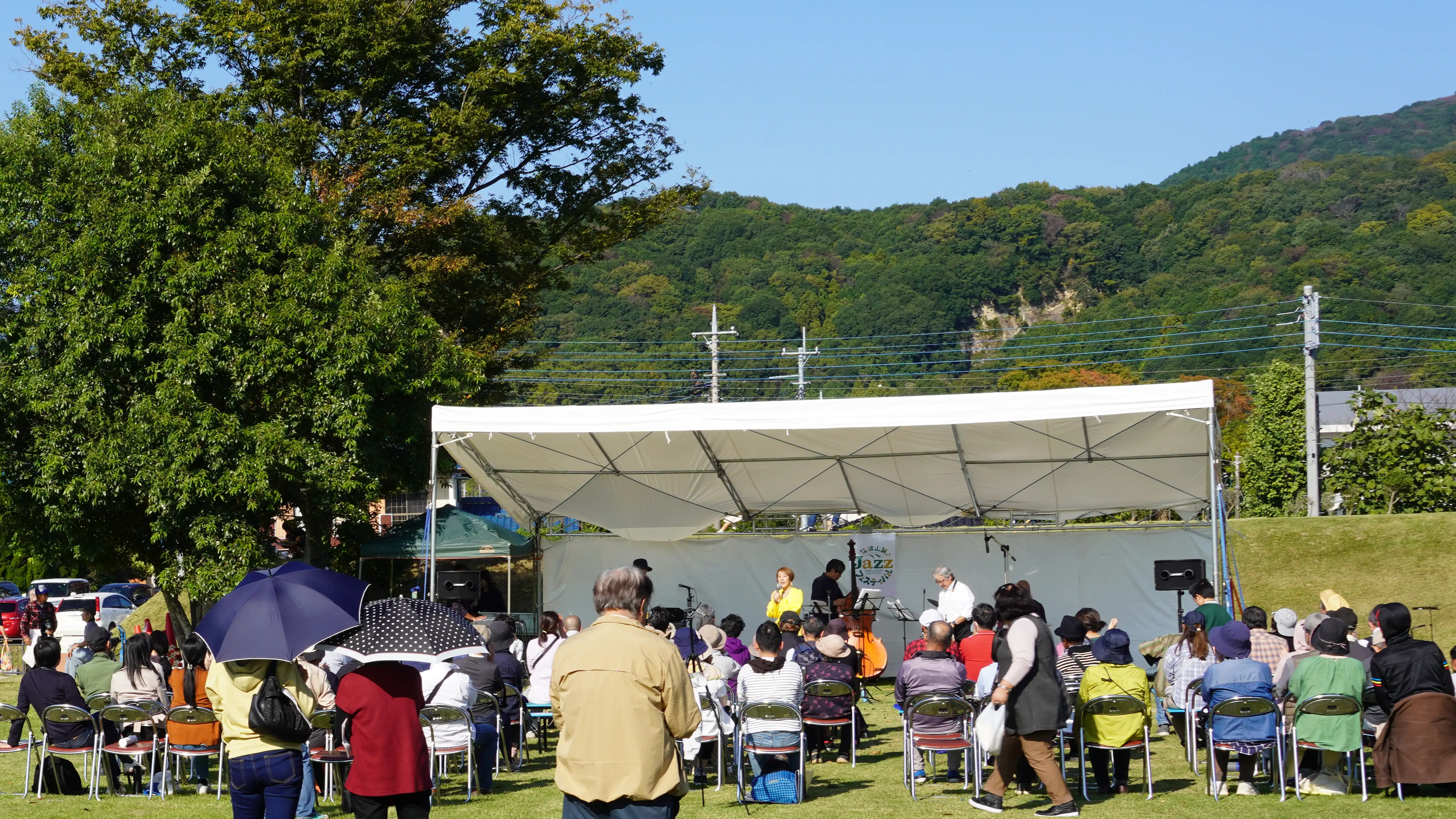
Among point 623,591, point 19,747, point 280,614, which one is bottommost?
point 19,747

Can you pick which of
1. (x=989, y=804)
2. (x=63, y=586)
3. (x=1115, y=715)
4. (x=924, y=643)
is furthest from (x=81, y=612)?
(x=1115, y=715)

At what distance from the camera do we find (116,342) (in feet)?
45.5

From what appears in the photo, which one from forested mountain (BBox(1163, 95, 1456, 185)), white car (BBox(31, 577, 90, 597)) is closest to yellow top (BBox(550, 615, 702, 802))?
white car (BBox(31, 577, 90, 597))

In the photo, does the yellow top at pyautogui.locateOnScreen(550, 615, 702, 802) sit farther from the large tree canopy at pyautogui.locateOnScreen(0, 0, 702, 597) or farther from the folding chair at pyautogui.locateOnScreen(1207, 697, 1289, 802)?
the large tree canopy at pyautogui.locateOnScreen(0, 0, 702, 597)

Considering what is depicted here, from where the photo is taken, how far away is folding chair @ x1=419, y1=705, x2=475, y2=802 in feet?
24.4

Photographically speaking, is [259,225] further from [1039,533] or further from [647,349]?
[647,349]

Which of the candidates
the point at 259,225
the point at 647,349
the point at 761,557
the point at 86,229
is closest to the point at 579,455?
the point at 761,557

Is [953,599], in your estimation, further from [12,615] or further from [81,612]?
[12,615]

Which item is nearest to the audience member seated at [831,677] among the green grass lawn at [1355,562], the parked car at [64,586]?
the green grass lawn at [1355,562]

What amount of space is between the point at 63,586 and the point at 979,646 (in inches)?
1016

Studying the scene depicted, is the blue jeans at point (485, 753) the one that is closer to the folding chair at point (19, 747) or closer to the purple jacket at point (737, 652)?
the purple jacket at point (737, 652)

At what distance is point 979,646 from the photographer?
862 cm

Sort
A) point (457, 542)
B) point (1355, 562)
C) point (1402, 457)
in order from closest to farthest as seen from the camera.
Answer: point (457, 542) → point (1355, 562) → point (1402, 457)

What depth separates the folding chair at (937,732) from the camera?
7.27m
